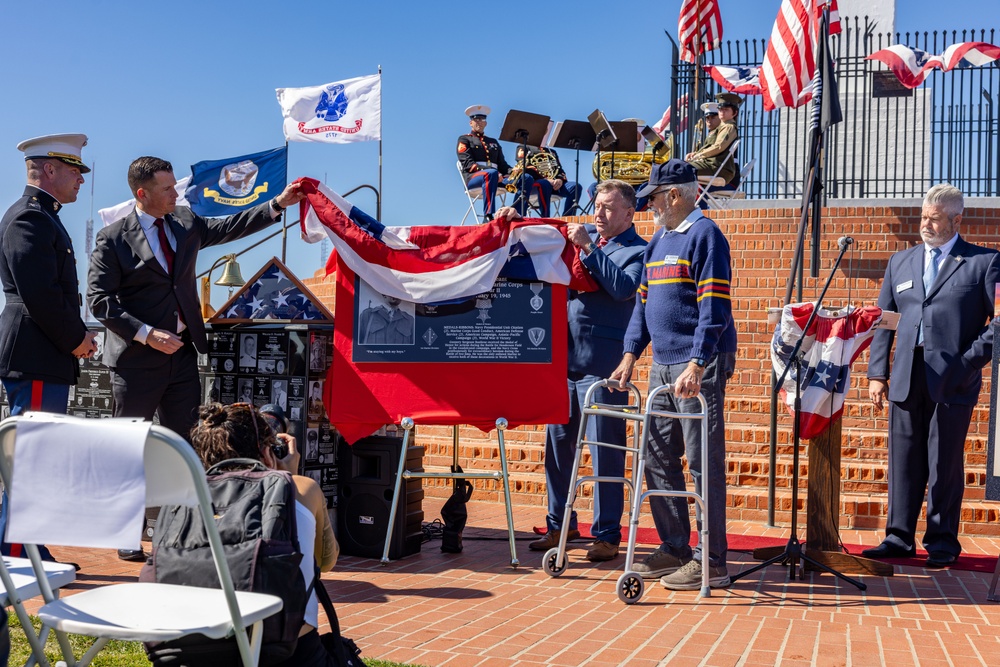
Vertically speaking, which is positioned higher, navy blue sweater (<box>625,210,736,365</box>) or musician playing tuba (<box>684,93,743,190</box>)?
musician playing tuba (<box>684,93,743,190</box>)

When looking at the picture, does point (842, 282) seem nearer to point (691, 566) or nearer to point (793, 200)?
point (793, 200)

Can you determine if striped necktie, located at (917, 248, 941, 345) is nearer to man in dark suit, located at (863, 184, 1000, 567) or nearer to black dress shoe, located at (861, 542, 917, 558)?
man in dark suit, located at (863, 184, 1000, 567)

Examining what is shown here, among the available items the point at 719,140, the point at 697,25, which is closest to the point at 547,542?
the point at 719,140

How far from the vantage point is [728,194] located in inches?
542

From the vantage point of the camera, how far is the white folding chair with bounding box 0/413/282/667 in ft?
8.26

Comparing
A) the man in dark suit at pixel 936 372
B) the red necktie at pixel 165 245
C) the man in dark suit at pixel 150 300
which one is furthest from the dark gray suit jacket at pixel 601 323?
the red necktie at pixel 165 245

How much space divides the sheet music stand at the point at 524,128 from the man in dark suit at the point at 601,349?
6.68 metres

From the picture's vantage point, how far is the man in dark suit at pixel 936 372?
655cm

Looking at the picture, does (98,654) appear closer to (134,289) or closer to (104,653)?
(104,653)

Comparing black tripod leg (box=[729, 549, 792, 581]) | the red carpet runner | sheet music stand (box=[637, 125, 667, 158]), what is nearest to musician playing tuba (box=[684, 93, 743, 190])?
sheet music stand (box=[637, 125, 667, 158])

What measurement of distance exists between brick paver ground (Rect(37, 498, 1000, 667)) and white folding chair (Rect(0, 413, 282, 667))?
1.54m

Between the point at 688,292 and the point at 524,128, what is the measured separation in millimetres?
7987

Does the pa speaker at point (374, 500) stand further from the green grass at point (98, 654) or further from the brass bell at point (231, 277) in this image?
the brass bell at point (231, 277)

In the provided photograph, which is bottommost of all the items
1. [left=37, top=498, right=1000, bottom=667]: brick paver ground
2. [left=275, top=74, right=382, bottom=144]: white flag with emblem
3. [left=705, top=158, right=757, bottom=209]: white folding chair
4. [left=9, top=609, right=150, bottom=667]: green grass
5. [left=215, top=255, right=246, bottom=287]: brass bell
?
[left=9, top=609, right=150, bottom=667]: green grass
